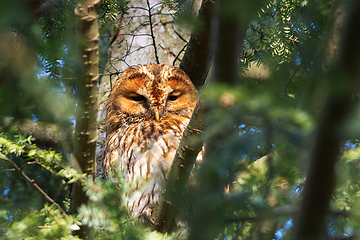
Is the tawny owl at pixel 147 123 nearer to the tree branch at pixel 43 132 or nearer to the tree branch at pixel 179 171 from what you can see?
the tree branch at pixel 179 171

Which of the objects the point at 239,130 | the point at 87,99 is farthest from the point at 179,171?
the point at 87,99

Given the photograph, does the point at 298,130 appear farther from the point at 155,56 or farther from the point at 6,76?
the point at 155,56

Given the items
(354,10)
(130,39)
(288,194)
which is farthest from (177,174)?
(130,39)

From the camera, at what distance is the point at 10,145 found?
102 centimetres

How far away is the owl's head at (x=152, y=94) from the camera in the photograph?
1.77 m

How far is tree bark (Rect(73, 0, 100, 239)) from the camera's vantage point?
0.87m

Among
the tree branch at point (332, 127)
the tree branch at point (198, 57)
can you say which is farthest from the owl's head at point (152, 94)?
the tree branch at point (332, 127)

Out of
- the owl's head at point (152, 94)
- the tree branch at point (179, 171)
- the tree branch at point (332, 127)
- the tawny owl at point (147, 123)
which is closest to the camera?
the tree branch at point (332, 127)

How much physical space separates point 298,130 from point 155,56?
6.39ft

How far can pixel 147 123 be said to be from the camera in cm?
177

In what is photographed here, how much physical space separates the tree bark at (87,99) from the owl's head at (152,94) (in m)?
0.70

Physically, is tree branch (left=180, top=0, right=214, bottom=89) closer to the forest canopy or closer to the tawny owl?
the tawny owl

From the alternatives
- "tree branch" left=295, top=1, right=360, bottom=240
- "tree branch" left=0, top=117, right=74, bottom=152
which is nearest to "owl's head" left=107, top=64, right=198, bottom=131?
"tree branch" left=0, top=117, right=74, bottom=152

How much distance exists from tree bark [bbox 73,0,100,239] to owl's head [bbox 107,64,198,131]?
2.30 ft
